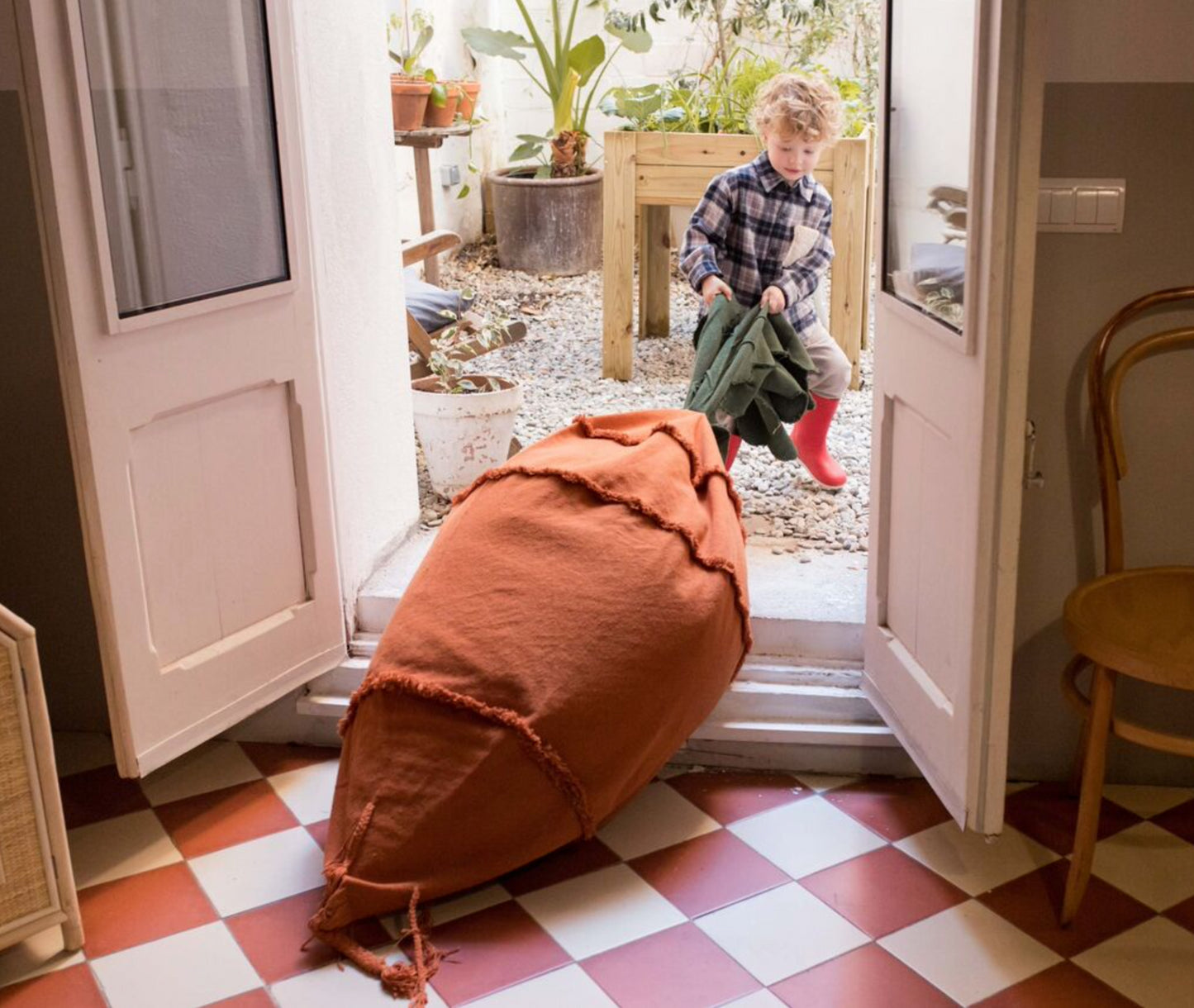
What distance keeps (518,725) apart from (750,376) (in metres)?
1.27

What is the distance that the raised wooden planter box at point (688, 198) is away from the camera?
4629 millimetres

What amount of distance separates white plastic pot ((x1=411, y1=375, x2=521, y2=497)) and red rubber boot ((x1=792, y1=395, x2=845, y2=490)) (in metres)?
0.76

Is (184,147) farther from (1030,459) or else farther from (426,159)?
(426,159)

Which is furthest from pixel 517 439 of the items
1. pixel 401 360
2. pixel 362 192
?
pixel 362 192

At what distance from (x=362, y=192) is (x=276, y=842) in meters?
1.45

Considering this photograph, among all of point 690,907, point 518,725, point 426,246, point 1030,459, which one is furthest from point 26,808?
point 426,246

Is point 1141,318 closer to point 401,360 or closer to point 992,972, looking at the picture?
point 992,972

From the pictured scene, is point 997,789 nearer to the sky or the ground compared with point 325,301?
nearer to the ground

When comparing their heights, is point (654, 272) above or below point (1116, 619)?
above

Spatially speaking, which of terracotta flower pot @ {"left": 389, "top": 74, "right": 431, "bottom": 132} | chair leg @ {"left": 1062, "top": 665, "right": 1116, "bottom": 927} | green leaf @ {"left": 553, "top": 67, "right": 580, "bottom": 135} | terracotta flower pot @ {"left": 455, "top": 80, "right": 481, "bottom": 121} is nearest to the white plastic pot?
terracotta flower pot @ {"left": 389, "top": 74, "right": 431, "bottom": 132}

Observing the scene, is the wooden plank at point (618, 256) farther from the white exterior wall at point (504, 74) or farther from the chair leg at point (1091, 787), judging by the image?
the chair leg at point (1091, 787)

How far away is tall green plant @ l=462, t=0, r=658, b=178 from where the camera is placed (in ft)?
19.4

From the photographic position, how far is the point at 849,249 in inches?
184

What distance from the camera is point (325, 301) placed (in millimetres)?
2963
